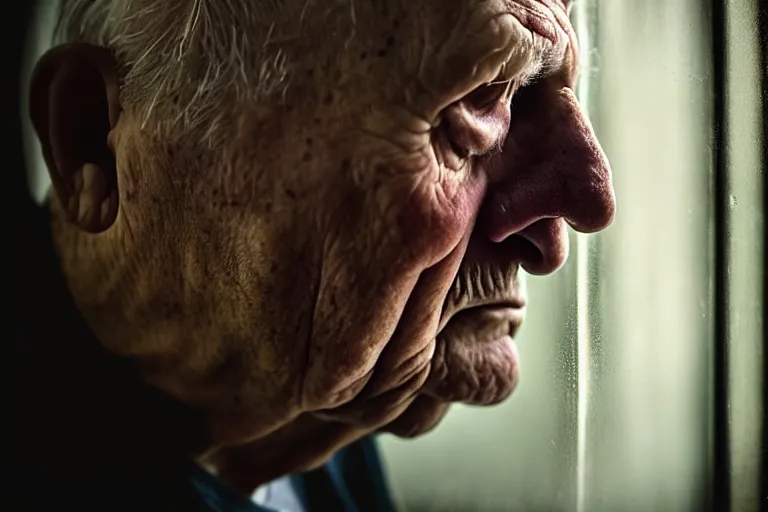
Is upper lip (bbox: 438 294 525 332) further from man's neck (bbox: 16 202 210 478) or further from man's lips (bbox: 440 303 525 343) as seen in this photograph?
man's neck (bbox: 16 202 210 478)

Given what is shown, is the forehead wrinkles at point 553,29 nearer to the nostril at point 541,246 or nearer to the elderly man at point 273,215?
the elderly man at point 273,215

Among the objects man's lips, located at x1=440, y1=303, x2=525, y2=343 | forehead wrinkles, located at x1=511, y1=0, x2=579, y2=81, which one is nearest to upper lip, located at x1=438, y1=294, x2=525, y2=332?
man's lips, located at x1=440, y1=303, x2=525, y2=343

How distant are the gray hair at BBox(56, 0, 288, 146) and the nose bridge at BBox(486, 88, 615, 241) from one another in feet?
0.56

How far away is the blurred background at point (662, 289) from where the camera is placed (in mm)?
568

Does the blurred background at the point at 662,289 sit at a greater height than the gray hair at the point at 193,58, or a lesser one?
lesser

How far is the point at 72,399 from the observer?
1.84ft

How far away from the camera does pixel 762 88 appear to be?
0.54 metres

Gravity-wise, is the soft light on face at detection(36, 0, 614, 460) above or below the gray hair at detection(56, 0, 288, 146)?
below

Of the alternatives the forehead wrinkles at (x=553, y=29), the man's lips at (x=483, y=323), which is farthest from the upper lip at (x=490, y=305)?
the forehead wrinkles at (x=553, y=29)

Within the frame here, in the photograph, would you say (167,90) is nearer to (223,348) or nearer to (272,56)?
(272,56)

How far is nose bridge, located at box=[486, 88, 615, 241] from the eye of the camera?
0.54 metres

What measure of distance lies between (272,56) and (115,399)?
278 mm

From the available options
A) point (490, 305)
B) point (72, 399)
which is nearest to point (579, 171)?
point (490, 305)

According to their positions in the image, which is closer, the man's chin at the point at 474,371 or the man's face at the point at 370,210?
the man's face at the point at 370,210
